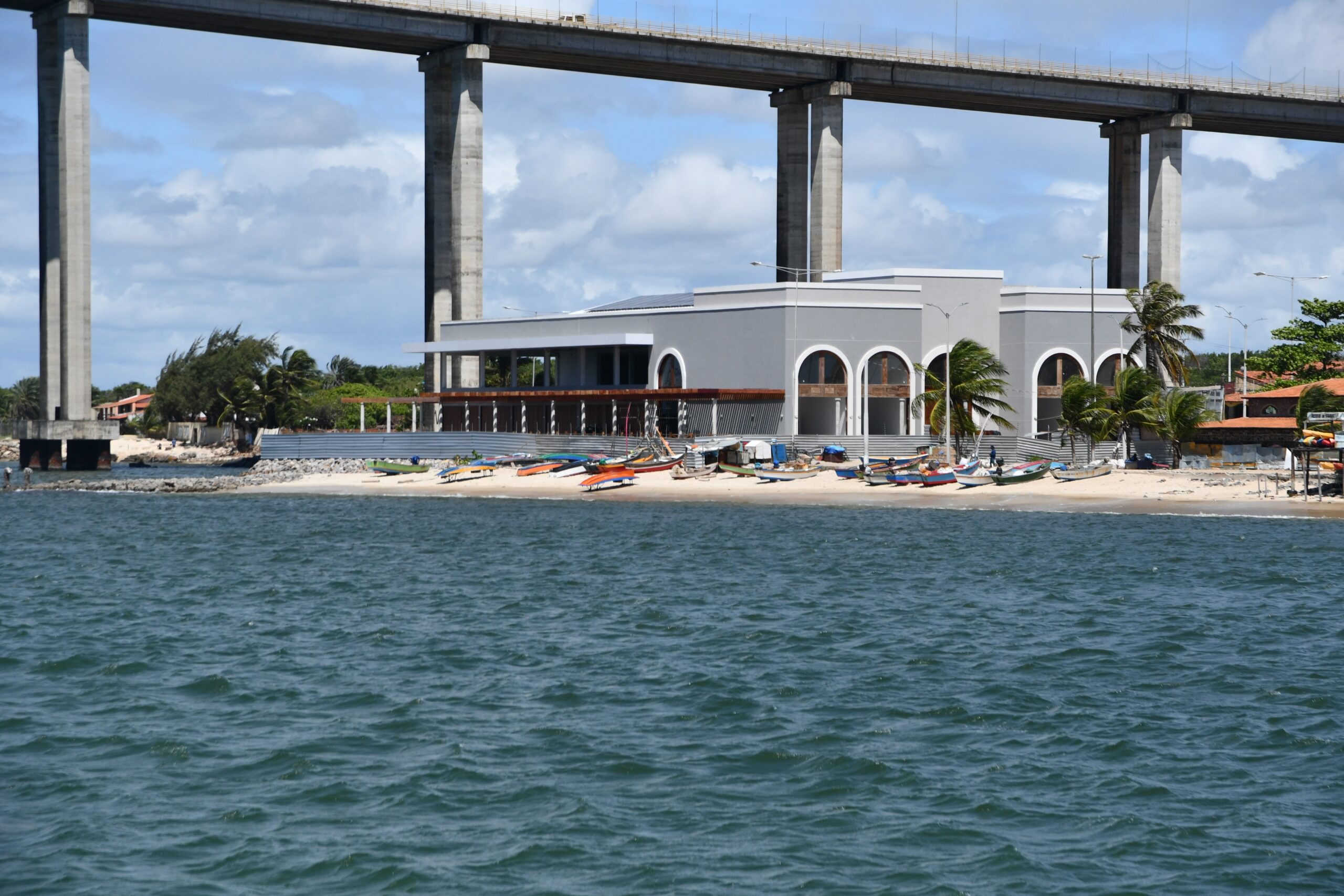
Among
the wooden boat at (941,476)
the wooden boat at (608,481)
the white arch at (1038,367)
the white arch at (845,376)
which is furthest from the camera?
the white arch at (1038,367)

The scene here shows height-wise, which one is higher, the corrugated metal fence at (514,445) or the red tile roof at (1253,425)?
the red tile roof at (1253,425)

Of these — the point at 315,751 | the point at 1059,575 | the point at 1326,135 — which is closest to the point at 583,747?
the point at 315,751

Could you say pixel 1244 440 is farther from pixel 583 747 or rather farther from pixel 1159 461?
pixel 583 747

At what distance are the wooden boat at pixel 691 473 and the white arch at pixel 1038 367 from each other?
24.9 m

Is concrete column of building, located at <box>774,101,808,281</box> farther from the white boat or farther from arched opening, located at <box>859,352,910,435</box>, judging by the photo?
the white boat

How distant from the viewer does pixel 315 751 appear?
2181cm

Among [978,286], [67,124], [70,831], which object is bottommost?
[70,831]

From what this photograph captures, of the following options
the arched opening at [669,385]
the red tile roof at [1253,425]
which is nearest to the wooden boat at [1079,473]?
the red tile roof at [1253,425]

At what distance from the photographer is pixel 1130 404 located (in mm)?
85938

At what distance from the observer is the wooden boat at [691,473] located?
86.8 metres

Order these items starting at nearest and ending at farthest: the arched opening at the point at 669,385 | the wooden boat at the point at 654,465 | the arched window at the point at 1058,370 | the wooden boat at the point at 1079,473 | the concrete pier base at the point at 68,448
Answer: the wooden boat at the point at 1079,473 < the wooden boat at the point at 654,465 < the arched opening at the point at 669,385 < the arched window at the point at 1058,370 < the concrete pier base at the point at 68,448

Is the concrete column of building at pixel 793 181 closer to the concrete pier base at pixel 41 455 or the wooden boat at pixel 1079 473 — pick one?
the wooden boat at pixel 1079 473

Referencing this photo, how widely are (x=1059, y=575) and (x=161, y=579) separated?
88.0ft

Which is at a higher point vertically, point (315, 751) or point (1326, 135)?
point (1326, 135)
